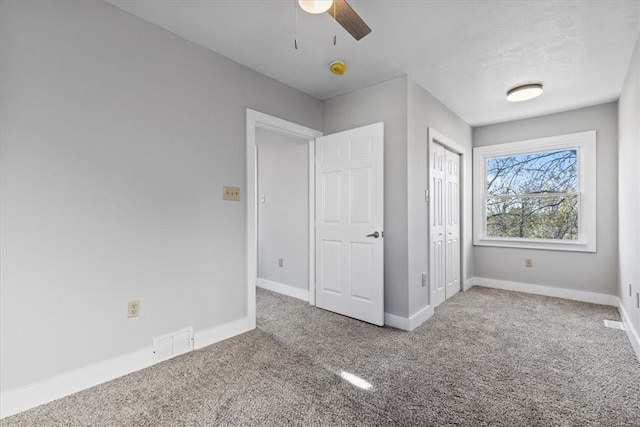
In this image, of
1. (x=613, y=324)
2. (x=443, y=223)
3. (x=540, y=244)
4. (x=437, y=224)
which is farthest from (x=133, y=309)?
(x=540, y=244)

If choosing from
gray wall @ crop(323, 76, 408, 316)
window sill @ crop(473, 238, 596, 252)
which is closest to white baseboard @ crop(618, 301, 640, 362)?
window sill @ crop(473, 238, 596, 252)

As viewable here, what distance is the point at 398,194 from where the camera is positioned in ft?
9.36

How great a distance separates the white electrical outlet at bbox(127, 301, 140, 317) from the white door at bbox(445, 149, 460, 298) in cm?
329

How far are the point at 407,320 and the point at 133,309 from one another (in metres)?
2.24

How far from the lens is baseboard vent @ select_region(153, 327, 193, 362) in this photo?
2127 millimetres

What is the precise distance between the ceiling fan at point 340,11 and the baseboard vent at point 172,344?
2.29m

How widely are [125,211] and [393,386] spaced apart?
2.08 meters

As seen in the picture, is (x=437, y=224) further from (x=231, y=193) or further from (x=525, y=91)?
(x=231, y=193)

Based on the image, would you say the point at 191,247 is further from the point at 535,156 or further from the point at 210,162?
the point at 535,156

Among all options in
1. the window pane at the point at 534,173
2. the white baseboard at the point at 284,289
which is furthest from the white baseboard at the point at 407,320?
the window pane at the point at 534,173

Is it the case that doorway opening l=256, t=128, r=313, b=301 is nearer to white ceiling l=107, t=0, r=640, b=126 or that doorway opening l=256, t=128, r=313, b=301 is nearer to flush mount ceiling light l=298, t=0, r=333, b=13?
white ceiling l=107, t=0, r=640, b=126

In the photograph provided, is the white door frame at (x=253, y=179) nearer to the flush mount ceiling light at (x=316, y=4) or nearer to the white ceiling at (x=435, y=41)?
the white ceiling at (x=435, y=41)

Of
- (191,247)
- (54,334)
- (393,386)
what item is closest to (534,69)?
(393,386)

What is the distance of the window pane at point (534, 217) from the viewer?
3.86m
